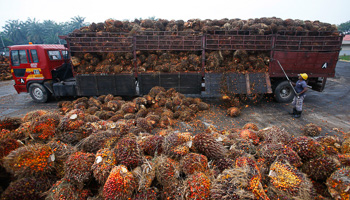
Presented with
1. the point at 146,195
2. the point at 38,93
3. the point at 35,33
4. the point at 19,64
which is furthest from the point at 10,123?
the point at 35,33

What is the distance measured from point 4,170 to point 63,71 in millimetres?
8345

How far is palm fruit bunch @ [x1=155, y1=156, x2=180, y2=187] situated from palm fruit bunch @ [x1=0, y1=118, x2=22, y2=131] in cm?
308

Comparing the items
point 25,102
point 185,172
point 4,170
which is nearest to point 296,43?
point 185,172

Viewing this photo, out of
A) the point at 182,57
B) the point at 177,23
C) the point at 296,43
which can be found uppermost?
the point at 177,23

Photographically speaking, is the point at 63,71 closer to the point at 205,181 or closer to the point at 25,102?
the point at 25,102

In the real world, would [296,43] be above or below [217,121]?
above

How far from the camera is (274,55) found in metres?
7.70

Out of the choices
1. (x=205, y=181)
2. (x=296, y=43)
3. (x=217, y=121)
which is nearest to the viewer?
(x=205, y=181)

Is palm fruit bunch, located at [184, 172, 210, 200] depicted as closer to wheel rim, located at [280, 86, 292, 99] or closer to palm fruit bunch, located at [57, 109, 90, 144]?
palm fruit bunch, located at [57, 109, 90, 144]

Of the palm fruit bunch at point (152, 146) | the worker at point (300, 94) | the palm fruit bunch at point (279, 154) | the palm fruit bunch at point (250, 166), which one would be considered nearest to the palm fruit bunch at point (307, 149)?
the palm fruit bunch at point (279, 154)

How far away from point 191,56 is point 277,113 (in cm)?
435

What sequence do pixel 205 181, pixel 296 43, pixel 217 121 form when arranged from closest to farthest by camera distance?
pixel 205 181 → pixel 217 121 → pixel 296 43

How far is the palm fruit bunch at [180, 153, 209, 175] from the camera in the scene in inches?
79.0

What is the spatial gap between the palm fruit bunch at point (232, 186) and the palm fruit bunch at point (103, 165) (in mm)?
1191
